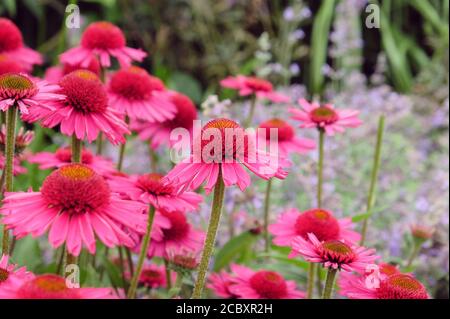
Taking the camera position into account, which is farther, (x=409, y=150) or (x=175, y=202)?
(x=409, y=150)

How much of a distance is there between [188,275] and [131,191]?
24 cm

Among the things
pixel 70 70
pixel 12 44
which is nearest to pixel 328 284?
pixel 70 70

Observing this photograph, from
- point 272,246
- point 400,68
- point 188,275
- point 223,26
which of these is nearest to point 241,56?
point 223,26

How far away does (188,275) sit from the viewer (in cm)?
127

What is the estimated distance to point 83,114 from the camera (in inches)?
44.0

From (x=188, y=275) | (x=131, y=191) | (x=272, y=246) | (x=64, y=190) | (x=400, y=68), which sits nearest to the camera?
(x=64, y=190)

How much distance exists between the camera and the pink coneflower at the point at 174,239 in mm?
1327

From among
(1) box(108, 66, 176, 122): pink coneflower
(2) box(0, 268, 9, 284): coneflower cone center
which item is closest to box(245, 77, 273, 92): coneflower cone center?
(1) box(108, 66, 176, 122): pink coneflower

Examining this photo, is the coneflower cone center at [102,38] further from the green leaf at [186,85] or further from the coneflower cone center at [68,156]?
the green leaf at [186,85]

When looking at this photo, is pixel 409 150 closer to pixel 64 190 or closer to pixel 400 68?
pixel 400 68

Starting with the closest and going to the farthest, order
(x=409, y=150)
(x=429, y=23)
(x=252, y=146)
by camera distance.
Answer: (x=252, y=146) < (x=409, y=150) < (x=429, y=23)

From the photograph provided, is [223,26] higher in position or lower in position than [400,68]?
higher

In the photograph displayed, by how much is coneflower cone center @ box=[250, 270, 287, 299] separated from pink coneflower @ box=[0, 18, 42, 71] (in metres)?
0.78

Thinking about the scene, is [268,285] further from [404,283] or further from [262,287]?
[404,283]
